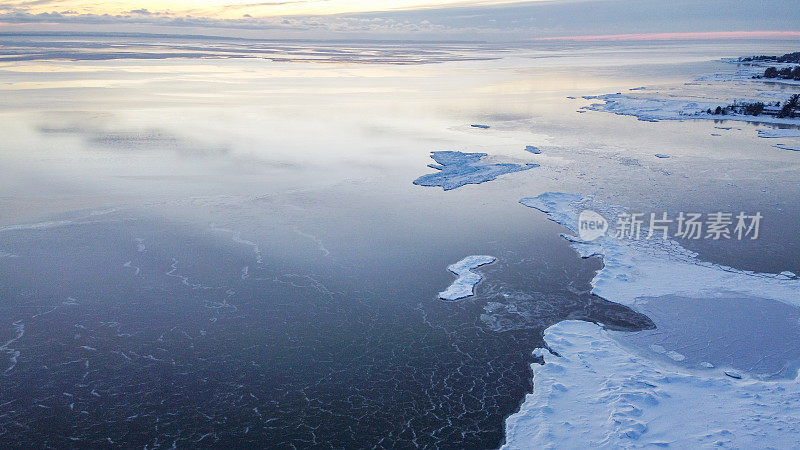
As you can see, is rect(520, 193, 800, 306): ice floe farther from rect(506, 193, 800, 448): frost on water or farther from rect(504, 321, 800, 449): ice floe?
rect(504, 321, 800, 449): ice floe

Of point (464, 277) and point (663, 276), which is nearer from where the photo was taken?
point (464, 277)

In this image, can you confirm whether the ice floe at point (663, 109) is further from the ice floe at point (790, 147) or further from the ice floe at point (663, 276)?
the ice floe at point (663, 276)

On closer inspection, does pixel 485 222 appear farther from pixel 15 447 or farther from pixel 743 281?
pixel 15 447

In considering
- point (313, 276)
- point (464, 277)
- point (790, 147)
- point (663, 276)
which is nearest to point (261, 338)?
point (313, 276)

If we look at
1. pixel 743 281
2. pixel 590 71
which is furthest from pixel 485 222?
pixel 590 71

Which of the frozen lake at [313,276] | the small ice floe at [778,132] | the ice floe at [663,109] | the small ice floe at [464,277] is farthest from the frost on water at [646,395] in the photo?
the ice floe at [663,109]

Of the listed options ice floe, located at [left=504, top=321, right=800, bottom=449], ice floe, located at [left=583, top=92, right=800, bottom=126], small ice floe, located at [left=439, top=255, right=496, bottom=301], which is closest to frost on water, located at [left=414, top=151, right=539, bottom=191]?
small ice floe, located at [left=439, top=255, right=496, bottom=301]

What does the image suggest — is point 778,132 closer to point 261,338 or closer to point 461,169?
point 461,169
